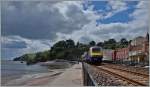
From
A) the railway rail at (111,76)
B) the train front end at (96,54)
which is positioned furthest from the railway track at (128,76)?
the train front end at (96,54)

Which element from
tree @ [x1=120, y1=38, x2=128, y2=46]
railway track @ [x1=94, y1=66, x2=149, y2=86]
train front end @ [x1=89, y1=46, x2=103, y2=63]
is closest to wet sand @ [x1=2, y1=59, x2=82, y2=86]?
train front end @ [x1=89, y1=46, x2=103, y2=63]

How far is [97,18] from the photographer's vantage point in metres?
11.1

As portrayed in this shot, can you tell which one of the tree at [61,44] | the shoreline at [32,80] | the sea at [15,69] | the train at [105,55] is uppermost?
the tree at [61,44]

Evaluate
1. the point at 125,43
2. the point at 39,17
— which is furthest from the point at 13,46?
the point at 125,43

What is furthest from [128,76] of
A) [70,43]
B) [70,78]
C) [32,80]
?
[32,80]

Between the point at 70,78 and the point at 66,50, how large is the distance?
1.23 ft

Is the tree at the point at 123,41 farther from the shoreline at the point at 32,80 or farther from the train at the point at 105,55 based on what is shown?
the shoreline at the point at 32,80

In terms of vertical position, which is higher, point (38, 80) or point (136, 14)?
point (136, 14)

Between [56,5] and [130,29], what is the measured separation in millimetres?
976

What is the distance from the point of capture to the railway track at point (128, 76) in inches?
429

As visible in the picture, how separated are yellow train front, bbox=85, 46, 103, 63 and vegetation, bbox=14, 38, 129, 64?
6cm

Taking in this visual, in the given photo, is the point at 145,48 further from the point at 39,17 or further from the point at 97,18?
the point at 39,17

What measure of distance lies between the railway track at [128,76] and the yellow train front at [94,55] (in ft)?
0.44

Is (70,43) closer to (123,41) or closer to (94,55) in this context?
(94,55)
